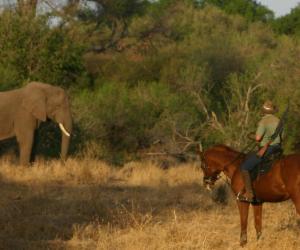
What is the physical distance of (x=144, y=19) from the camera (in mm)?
35250

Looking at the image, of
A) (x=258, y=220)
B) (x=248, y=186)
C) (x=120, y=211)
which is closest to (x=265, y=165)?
(x=248, y=186)

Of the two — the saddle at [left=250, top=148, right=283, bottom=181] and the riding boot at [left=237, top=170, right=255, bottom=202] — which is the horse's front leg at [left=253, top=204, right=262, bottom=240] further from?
the saddle at [left=250, top=148, right=283, bottom=181]

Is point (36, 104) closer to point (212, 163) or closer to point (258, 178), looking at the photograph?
point (212, 163)

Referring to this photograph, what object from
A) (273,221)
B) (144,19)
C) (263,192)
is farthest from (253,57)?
(263,192)

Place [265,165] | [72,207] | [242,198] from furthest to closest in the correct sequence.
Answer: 1. [72,207]
2. [242,198]
3. [265,165]

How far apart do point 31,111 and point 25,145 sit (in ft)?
2.92

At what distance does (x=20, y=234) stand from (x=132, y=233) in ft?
5.20

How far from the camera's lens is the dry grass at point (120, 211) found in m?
9.91

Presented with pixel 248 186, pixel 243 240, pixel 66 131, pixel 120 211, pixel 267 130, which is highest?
pixel 267 130

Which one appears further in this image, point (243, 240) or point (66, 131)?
point (66, 131)

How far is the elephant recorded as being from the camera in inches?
734

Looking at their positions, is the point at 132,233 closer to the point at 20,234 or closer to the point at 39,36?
the point at 20,234

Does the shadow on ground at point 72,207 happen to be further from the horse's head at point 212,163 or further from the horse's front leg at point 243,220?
the horse's front leg at point 243,220

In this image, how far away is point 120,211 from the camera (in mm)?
12258
